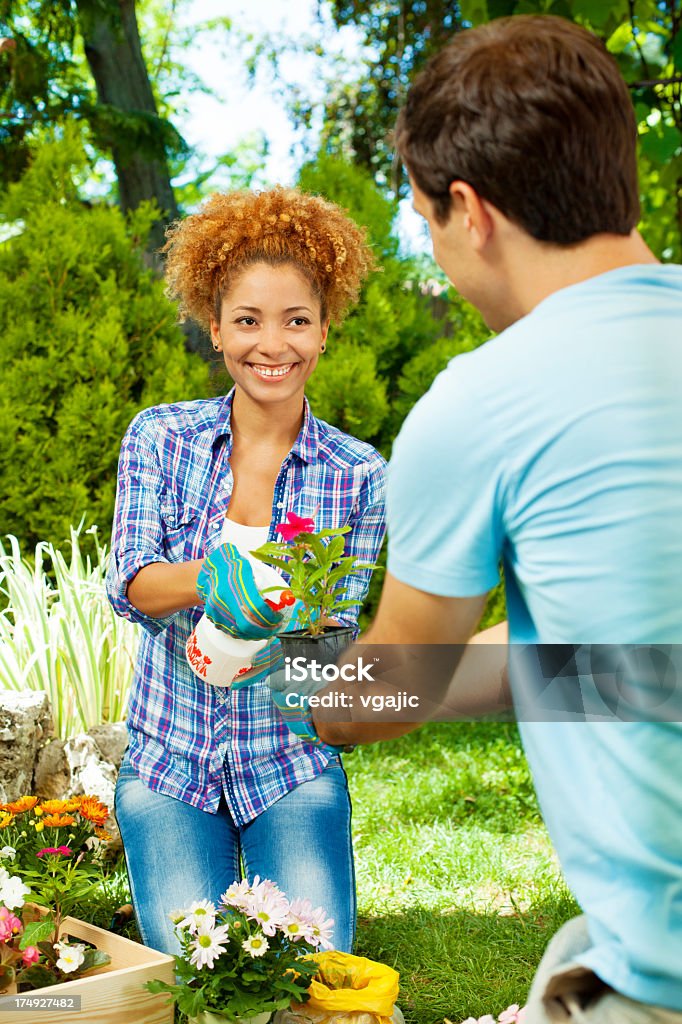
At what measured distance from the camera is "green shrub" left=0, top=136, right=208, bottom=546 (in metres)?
4.20

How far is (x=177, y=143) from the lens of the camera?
6.02 meters

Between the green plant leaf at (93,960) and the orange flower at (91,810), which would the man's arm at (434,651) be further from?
the orange flower at (91,810)

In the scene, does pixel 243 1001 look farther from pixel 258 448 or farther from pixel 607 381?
pixel 607 381

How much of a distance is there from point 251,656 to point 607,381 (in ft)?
3.41

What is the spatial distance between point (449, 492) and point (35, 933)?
131 centimetres

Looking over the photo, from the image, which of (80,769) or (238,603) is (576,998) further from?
(80,769)

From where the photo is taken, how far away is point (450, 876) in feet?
10.2

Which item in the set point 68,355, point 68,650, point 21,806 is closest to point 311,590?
point 21,806

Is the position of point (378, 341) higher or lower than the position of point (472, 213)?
higher

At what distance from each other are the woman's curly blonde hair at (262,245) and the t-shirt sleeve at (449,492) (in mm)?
1332

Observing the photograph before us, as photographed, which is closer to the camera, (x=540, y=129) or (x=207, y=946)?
(x=540, y=129)

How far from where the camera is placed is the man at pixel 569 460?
971mm

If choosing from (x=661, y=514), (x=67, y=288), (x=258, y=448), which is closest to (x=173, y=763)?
(x=258, y=448)

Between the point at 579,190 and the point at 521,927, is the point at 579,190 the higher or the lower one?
the higher one
